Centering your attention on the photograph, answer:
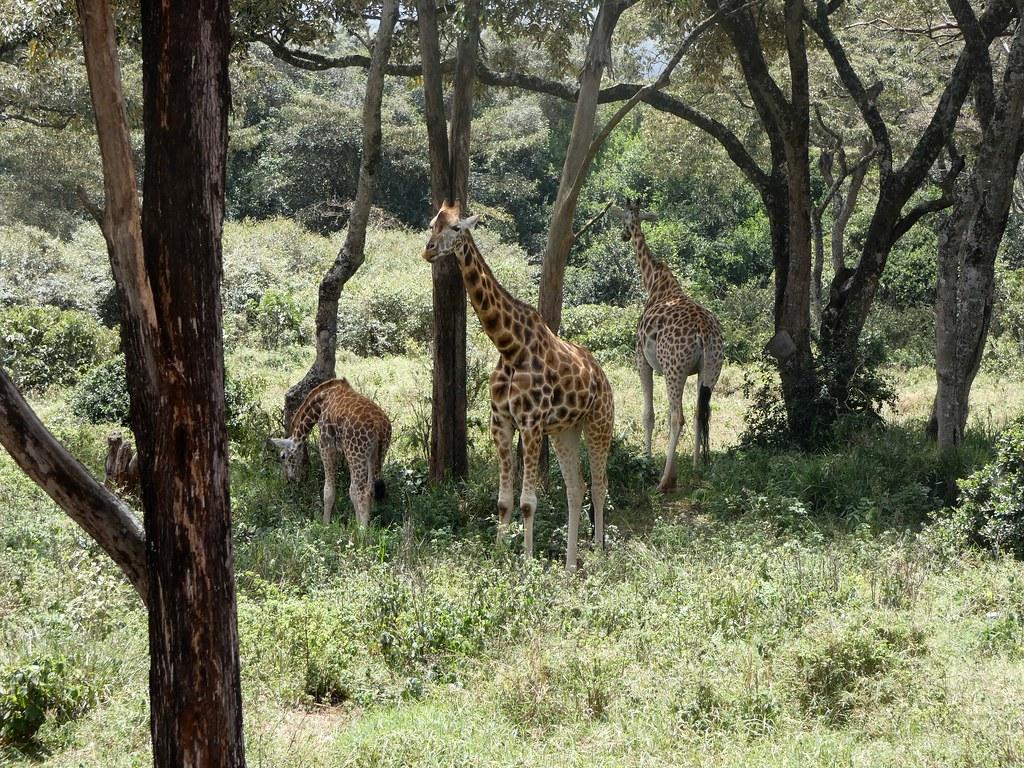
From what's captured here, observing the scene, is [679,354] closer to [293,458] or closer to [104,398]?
[293,458]

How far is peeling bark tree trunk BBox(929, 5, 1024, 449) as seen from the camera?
10.8 m

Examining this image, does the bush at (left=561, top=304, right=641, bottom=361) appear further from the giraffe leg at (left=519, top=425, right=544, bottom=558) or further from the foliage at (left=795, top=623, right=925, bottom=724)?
the foliage at (left=795, top=623, right=925, bottom=724)

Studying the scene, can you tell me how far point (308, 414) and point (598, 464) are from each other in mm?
3048

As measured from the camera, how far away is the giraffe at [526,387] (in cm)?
929

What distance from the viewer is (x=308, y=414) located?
11211 mm

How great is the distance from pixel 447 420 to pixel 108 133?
763 centimetres

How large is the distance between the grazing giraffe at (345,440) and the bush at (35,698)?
432 cm

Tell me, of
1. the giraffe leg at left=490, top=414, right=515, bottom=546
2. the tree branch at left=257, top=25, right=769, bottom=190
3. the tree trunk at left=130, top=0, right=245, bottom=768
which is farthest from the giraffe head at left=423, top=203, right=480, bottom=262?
the tree branch at left=257, top=25, right=769, bottom=190

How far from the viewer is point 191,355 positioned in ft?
13.4

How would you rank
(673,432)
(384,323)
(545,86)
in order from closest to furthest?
(673,432), (545,86), (384,323)

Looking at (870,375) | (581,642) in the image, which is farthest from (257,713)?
(870,375)

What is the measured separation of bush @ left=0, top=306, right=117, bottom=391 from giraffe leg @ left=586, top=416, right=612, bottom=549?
9.30m

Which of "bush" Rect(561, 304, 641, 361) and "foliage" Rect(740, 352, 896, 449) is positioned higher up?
"bush" Rect(561, 304, 641, 361)

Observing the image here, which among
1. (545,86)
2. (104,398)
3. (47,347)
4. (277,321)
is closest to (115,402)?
(104,398)
